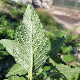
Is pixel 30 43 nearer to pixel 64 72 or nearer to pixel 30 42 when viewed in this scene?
pixel 30 42

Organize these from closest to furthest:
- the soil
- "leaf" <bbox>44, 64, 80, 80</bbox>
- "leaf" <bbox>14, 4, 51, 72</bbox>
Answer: "leaf" <bbox>14, 4, 51, 72</bbox> → "leaf" <bbox>44, 64, 80, 80</bbox> → the soil

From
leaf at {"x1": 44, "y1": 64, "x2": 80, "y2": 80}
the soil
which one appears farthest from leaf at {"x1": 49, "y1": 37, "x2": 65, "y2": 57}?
the soil

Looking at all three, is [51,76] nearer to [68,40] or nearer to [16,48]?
[16,48]

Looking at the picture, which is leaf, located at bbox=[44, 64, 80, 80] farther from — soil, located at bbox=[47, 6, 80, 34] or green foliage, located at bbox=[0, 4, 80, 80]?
soil, located at bbox=[47, 6, 80, 34]

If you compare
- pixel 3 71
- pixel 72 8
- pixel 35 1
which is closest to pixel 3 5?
pixel 35 1

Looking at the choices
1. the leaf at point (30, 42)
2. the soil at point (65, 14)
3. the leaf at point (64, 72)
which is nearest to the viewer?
the leaf at point (30, 42)

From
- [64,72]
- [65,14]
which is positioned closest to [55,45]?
[64,72]

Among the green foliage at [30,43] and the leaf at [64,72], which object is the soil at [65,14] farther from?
the green foliage at [30,43]

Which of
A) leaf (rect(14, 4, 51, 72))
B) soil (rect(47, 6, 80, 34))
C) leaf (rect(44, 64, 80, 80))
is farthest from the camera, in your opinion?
soil (rect(47, 6, 80, 34))

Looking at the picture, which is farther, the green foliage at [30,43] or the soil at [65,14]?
the soil at [65,14]

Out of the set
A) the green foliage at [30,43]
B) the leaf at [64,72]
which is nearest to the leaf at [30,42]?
the green foliage at [30,43]
